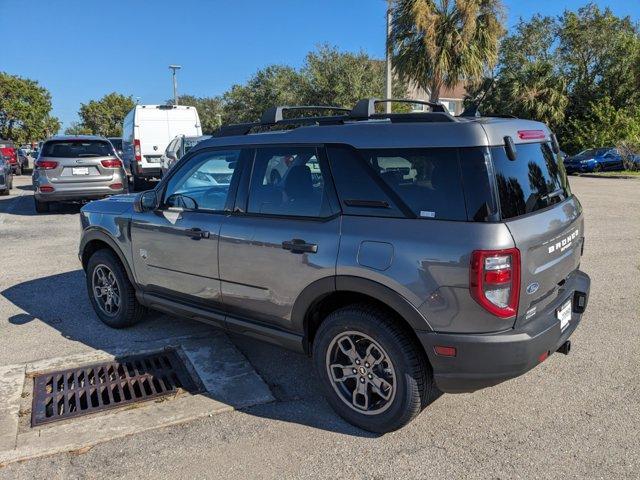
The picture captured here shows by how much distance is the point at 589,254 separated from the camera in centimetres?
735

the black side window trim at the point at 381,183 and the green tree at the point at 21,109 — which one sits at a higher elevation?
the green tree at the point at 21,109

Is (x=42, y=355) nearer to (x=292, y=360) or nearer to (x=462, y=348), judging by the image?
(x=292, y=360)

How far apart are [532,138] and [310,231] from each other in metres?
1.45

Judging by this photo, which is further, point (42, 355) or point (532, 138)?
point (42, 355)

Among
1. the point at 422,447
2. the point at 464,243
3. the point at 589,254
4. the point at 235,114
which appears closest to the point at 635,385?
the point at 422,447

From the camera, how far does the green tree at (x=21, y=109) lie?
36188mm

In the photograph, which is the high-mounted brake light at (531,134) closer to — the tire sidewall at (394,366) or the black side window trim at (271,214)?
the black side window trim at (271,214)

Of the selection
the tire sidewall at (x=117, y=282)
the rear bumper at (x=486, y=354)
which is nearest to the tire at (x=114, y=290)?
the tire sidewall at (x=117, y=282)

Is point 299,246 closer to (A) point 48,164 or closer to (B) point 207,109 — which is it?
(A) point 48,164

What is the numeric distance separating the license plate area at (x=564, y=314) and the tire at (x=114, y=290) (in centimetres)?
340

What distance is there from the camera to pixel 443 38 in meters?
19.6

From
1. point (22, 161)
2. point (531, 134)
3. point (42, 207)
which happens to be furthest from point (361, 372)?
point (22, 161)

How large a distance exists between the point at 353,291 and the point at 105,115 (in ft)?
207

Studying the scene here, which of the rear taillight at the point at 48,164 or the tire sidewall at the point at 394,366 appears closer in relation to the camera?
the tire sidewall at the point at 394,366
